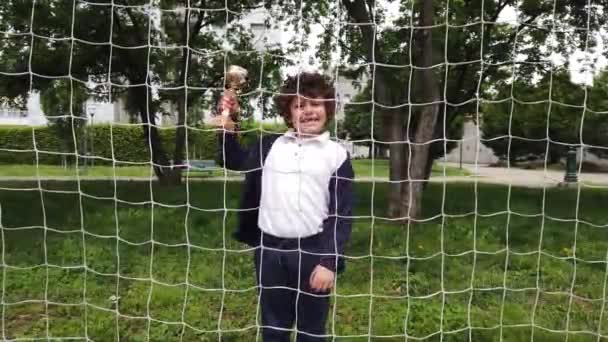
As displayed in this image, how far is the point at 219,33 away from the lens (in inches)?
408

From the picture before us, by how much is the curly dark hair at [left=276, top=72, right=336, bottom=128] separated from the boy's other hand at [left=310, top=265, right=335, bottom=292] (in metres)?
0.48

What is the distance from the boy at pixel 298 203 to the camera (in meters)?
1.97

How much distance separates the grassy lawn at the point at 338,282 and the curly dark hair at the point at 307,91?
3.22ft

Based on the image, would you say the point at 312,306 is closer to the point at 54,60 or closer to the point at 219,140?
the point at 219,140

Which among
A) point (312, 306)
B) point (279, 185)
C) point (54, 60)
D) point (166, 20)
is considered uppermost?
point (166, 20)

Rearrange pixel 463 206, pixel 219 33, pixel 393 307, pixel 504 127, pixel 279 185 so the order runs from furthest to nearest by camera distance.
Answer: pixel 504 127 → pixel 219 33 → pixel 463 206 → pixel 393 307 → pixel 279 185

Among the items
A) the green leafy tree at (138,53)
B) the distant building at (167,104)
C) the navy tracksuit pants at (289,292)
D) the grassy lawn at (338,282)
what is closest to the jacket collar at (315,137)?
the navy tracksuit pants at (289,292)

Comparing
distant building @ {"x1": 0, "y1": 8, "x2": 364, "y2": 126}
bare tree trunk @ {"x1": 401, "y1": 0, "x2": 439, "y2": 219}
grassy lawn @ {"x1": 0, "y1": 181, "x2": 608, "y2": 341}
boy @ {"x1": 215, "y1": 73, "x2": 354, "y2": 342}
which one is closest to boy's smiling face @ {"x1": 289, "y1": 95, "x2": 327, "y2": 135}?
boy @ {"x1": 215, "y1": 73, "x2": 354, "y2": 342}

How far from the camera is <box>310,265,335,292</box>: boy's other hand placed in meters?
1.96

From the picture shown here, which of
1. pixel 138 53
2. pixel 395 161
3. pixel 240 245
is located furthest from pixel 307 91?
pixel 138 53

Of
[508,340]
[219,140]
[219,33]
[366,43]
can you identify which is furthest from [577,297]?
[219,33]

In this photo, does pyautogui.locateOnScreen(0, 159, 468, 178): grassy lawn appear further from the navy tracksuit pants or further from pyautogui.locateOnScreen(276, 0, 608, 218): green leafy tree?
the navy tracksuit pants

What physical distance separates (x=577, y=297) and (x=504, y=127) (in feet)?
30.2

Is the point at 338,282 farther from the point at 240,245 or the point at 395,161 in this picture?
the point at 395,161
